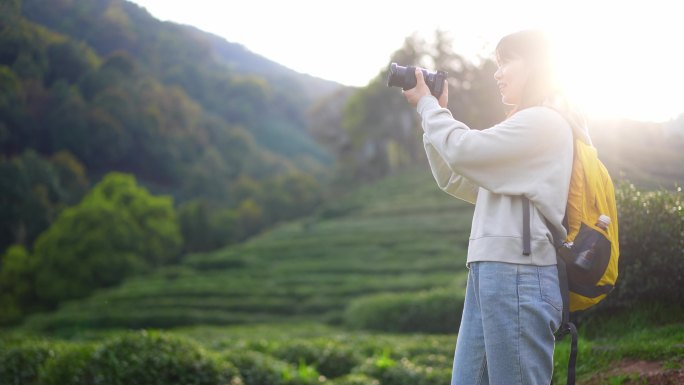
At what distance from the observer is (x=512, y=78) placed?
2.17m

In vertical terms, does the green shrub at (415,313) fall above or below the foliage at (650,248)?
below

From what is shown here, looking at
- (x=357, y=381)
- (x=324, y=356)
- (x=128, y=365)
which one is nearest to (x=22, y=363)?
(x=128, y=365)

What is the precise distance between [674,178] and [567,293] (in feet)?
9.50

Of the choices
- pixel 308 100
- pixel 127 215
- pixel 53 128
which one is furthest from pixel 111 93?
pixel 308 100

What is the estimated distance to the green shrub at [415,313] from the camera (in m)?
13.0

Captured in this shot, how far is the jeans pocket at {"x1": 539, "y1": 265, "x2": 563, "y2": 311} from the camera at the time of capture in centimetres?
199

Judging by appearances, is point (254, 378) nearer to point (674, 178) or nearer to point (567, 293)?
point (674, 178)

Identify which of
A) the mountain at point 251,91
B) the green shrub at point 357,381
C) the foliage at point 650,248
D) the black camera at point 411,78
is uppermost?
the mountain at point 251,91

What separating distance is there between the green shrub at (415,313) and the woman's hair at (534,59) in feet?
35.0

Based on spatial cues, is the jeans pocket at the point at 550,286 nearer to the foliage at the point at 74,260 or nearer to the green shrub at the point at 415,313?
the green shrub at the point at 415,313

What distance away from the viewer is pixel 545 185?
6.64 feet

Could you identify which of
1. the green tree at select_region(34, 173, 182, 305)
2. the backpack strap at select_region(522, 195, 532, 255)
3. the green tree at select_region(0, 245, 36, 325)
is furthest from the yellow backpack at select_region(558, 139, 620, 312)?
the green tree at select_region(0, 245, 36, 325)

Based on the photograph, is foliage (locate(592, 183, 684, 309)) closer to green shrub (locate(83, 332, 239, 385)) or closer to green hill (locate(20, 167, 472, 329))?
→ green shrub (locate(83, 332, 239, 385))

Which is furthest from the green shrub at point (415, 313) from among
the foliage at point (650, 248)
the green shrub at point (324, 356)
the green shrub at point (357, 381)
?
the foliage at point (650, 248)
